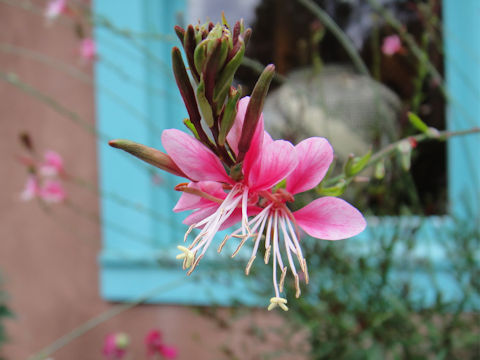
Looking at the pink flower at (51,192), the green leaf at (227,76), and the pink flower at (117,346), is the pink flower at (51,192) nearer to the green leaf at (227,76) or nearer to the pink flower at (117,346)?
the pink flower at (117,346)

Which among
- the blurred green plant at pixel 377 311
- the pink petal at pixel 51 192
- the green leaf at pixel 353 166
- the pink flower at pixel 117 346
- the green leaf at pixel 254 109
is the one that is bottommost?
the pink flower at pixel 117 346

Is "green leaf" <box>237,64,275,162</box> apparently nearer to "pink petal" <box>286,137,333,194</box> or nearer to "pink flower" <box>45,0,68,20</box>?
"pink petal" <box>286,137,333,194</box>

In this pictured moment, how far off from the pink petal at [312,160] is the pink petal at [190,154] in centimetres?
5

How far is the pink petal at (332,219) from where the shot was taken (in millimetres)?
278

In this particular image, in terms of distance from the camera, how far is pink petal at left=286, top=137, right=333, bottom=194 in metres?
0.29

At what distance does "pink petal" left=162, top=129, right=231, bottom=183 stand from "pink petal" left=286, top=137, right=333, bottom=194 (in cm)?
5

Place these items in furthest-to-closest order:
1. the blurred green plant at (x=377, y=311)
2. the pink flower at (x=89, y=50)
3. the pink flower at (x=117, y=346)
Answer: the pink flower at (x=89, y=50) → the pink flower at (x=117, y=346) → the blurred green plant at (x=377, y=311)

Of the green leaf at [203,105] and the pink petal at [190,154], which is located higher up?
the green leaf at [203,105]

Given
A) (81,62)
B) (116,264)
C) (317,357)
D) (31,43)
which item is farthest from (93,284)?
(317,357)

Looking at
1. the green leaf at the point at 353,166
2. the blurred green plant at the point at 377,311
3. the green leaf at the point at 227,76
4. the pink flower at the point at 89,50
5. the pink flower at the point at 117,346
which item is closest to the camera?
the green leaf at the point at 227,76

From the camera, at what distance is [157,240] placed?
61.2 inches

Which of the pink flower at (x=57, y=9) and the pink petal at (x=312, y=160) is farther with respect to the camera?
the pink flower at (x=57, y=9)

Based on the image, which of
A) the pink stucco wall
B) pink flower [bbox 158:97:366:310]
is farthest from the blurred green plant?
the pink stucco wall

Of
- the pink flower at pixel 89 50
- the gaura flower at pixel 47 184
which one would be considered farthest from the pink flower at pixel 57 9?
the gaura flower at pixel 47 184
